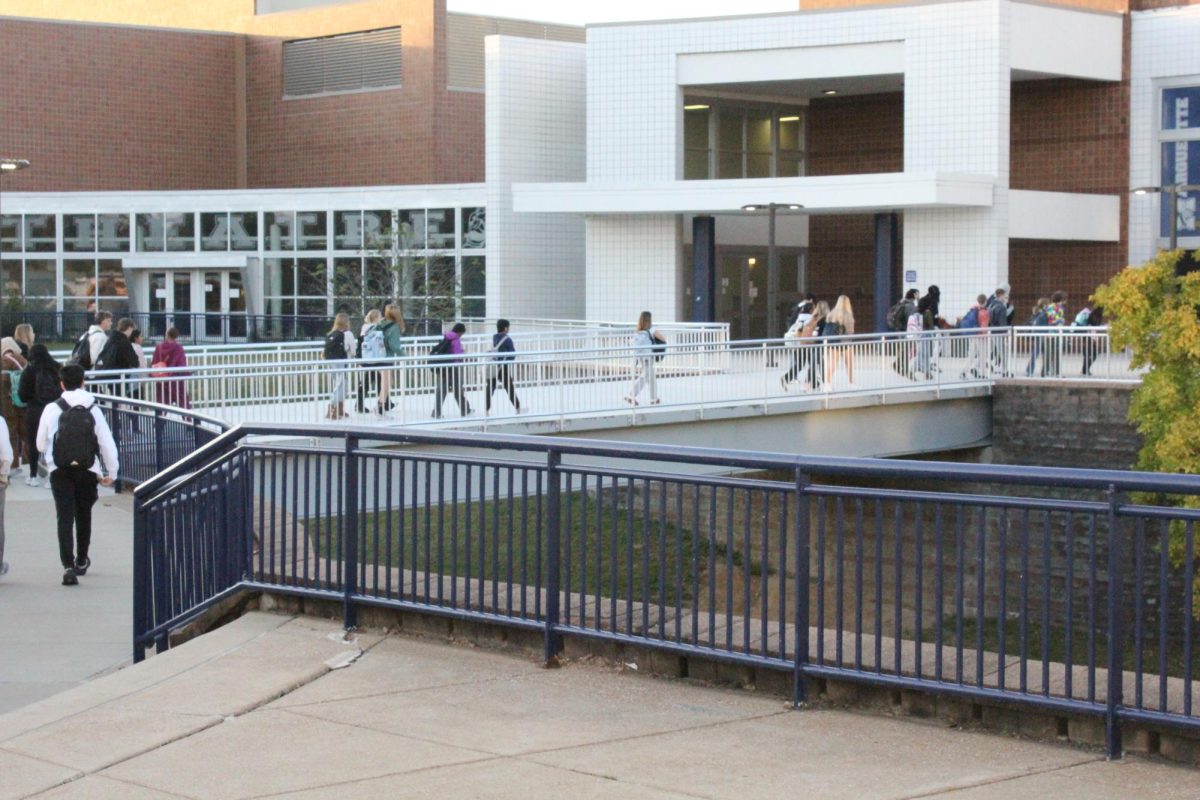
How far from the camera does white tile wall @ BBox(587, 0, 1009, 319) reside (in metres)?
39.7

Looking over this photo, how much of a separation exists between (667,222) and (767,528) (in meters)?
35.7

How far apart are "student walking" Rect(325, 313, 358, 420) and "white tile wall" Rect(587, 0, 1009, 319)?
64.7 ft

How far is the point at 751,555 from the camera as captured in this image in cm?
747

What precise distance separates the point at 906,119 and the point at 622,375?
65.2ft

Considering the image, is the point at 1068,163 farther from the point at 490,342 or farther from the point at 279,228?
the point at 279,228

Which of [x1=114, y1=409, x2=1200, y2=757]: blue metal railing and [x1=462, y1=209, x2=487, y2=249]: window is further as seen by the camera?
[x1=462, y1=209, x2=487, y2=249]: window

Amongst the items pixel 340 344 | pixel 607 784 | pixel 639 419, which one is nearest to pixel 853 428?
pixel 639 419

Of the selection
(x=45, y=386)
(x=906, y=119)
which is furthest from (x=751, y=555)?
(x=906, y=119)

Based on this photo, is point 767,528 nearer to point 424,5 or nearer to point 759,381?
point 759,381

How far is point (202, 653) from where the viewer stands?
8.61 m

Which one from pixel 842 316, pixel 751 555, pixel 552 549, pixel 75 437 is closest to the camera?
pixel 751 555

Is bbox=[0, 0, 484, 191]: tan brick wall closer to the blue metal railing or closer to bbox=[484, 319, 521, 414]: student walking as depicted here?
bbox=[484, 319, 521, 414]: student walking

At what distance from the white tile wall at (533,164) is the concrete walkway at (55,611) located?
28.8 metres

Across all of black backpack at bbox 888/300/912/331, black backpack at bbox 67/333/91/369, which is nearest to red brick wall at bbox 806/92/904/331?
black backpack at bbox 888/300/912/331
